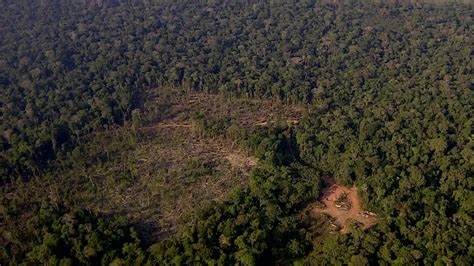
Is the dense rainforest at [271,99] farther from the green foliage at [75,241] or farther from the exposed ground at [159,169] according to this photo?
the exposed ground at [159,169]

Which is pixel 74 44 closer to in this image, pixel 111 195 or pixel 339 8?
pixel 111 195

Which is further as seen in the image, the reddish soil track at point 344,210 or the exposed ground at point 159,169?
the exposed ground at point 159,169

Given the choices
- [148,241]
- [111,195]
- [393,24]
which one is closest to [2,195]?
[111,195]

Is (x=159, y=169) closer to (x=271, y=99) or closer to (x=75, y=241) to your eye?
(x=75, y=241)

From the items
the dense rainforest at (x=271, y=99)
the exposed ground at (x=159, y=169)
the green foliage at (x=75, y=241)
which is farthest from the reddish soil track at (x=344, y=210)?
the green foliage at (x=75, y=241)

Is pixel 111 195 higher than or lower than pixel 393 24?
lower

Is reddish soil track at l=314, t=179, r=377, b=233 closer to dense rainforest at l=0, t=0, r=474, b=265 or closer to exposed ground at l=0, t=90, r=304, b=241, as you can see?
dense rainforest at l=0, t=0, r=474, b=265
